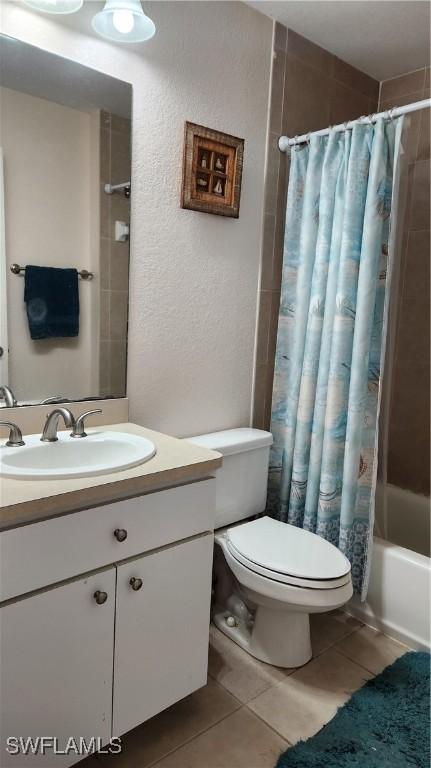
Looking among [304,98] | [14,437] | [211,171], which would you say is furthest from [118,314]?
[304,98]

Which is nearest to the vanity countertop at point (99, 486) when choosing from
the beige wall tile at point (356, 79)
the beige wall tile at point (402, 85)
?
A: the beige wall tile at point (356, 79)

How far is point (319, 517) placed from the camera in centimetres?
203

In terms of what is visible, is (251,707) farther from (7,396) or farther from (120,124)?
(120,124)

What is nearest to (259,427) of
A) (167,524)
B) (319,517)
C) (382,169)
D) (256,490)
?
(256,490)

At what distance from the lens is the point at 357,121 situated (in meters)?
1.87

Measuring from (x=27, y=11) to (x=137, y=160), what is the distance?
1.62 ft

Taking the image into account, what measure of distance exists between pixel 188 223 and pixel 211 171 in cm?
23

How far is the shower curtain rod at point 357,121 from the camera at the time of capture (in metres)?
1.69

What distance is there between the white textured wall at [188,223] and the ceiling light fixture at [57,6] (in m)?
0.09

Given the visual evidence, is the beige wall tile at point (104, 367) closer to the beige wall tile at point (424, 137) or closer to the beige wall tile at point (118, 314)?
the beige wall tile at point (118, 314)

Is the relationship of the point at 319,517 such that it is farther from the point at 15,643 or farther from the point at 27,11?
the point at 27,11

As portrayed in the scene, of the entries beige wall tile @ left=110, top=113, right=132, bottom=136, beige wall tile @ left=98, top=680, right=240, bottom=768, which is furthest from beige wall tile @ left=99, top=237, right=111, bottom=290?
A: beige wall tile @ left=98, top=680, right=240, bottom=768

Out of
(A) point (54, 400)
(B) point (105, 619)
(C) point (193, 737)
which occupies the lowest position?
(C) point (193, 737)

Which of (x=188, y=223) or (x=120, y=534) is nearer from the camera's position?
(x=120, y=534)
